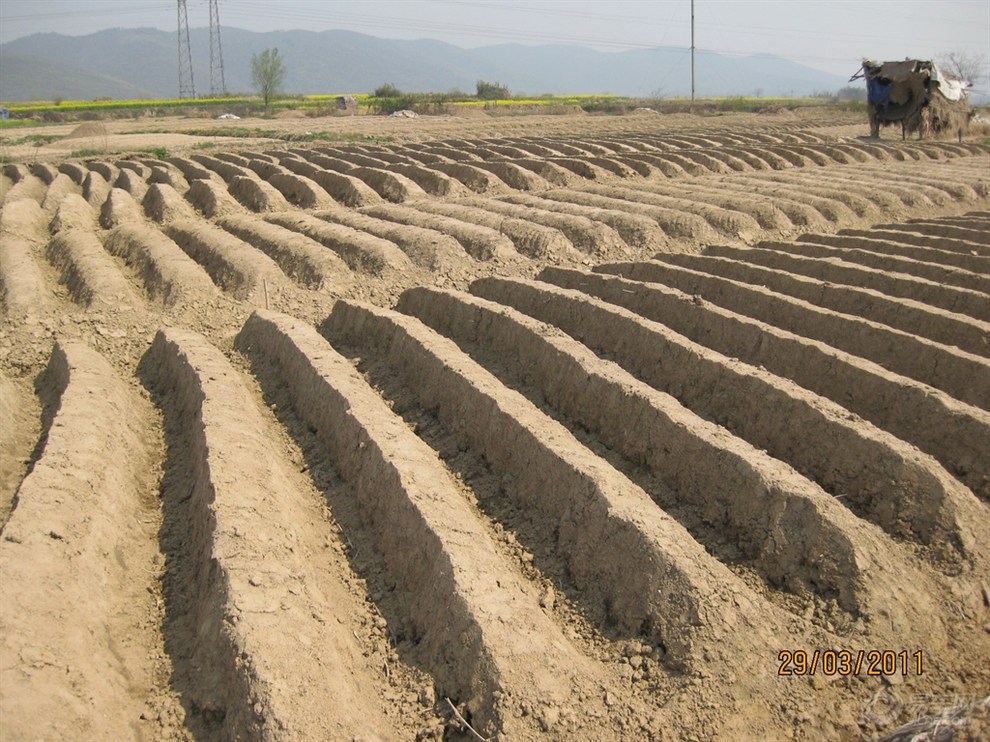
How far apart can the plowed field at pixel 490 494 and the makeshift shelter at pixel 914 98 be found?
1540 centimetres

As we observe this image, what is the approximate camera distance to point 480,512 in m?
4.73

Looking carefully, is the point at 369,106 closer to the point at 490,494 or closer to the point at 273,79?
the point at 273,79

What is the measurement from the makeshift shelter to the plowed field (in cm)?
1540

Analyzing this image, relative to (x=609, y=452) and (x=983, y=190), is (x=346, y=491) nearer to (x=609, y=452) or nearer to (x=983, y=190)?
(x=609, y=452)

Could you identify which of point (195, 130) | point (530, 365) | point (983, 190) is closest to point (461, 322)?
point (530, 365)

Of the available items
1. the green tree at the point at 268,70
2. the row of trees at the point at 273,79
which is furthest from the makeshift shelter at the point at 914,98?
the green tree at the point at 268,70

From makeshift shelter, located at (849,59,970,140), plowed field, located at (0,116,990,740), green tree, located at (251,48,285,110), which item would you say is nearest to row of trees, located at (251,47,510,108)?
green tree, located at (251,48,285,110)

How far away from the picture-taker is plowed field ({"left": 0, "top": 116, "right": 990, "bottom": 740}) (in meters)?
3.29

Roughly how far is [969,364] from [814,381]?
3.55ft

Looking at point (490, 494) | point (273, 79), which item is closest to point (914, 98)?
point (490, 494)

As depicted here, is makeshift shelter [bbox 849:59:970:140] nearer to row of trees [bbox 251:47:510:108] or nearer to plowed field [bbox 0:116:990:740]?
plowed field [bbox 0:116:990:740]

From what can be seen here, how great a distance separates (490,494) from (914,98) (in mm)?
22986

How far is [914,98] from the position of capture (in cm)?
2228

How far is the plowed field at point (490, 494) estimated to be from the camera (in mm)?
3295
